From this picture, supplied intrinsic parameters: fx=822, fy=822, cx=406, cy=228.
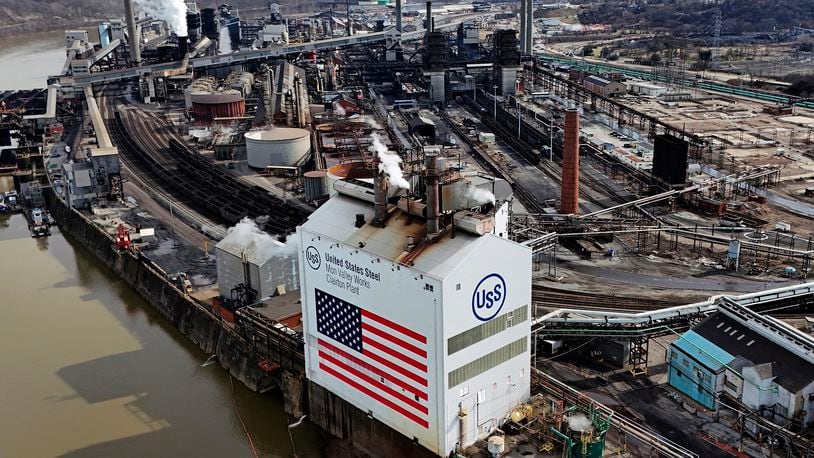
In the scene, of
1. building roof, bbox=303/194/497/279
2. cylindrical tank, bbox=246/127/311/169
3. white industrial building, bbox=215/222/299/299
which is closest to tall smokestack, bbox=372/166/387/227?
building roof, bbox=303/194/497/279

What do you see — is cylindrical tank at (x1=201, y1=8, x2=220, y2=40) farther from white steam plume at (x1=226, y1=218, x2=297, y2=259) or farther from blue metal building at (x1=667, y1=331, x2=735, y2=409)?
blue metal building at (x1=667, y1=331, x2=735, y2=409)

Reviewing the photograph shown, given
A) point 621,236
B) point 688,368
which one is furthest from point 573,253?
point 688,368

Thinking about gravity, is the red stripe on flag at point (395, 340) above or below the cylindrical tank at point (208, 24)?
below

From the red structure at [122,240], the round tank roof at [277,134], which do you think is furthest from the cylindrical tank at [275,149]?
the red structure at [122,240]

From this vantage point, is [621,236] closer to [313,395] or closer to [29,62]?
[313,395]

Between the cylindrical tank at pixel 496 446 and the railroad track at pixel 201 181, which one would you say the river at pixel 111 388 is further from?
the railroad track at pixel 201 181
